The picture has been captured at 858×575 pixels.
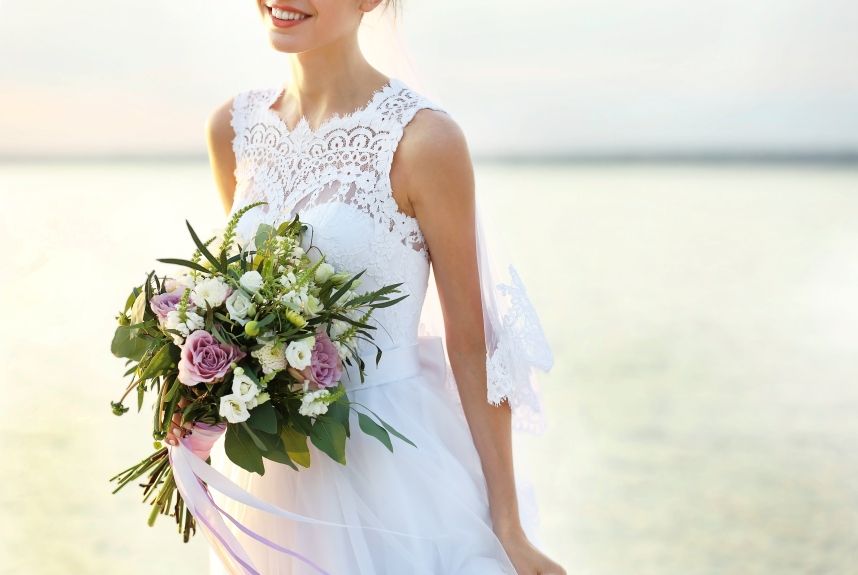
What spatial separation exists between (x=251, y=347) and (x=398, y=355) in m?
0.39

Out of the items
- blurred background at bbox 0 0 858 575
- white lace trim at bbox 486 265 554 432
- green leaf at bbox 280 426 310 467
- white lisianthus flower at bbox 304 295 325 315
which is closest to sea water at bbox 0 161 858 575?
blurred background at bbox 0 0 858 575

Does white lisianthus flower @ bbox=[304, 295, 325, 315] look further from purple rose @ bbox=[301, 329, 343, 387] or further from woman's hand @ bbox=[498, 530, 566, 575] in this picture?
woman's hand @ bbox=[498, 530, 566, 575]

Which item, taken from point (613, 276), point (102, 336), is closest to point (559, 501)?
point (102, 336)

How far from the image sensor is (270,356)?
1.44 meters

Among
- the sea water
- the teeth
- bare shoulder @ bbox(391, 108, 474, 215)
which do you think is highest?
the teeth

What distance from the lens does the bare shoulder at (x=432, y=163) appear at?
66.3 inches

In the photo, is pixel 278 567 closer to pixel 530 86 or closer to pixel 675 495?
pixel 675 495

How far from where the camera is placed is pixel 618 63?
15.9m

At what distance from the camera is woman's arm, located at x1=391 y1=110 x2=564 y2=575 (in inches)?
66.4

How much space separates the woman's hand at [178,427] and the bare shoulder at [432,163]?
0.52 metres

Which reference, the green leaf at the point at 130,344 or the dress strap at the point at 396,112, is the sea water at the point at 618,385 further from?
the green leaf at the point at 130,344

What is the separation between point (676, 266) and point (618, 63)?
775cm

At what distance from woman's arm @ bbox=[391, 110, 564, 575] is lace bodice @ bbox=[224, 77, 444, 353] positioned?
0.03 m

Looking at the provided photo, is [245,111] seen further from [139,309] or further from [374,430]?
[374,430]
